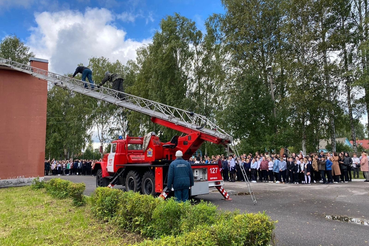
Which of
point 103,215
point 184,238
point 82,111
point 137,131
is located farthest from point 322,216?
point 82,111

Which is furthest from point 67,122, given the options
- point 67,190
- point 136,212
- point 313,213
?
point 313,213

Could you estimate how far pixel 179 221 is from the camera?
4516 mm

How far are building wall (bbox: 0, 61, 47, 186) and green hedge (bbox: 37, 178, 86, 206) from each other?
2887 mm

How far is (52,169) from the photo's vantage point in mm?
30281

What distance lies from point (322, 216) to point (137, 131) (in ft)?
90.2

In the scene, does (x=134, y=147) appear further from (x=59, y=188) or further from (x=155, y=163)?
(x=59, y=188)

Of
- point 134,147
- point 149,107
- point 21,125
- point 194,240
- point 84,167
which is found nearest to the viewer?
point 194,240

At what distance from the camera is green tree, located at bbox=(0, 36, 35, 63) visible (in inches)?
1241

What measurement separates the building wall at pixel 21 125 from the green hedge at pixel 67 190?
2887 millimetres

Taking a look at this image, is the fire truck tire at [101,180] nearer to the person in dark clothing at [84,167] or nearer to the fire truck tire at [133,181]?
the fire truck tire at [133,181]

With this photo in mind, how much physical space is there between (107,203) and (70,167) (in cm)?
2558

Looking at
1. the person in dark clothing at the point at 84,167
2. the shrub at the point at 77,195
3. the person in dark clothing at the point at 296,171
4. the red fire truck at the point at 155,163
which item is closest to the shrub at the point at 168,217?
the red fire truck at the point at 155,163

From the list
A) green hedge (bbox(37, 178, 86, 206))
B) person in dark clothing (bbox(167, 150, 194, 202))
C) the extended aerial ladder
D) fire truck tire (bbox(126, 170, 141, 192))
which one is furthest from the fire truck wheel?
person in dark clothing (bbox(167, 150, 194, 202))

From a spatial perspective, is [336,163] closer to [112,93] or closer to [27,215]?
[112,93]
